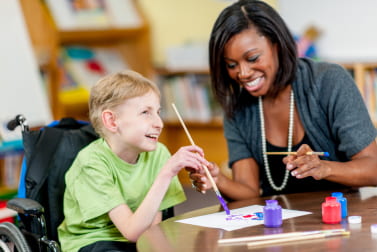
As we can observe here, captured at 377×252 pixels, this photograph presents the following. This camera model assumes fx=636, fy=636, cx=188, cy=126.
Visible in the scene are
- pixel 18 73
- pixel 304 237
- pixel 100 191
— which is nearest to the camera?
pixel 304 237

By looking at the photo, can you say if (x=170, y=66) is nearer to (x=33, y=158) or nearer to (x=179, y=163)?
(x=33, y=158)

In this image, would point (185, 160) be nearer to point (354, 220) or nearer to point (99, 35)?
point (354, 220)

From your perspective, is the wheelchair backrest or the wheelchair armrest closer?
the wheelchair armrest

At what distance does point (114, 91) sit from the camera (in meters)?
1.96

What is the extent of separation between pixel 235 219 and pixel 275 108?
0.64 metres

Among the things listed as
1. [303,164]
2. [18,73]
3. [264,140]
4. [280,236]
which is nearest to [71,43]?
[18,73]

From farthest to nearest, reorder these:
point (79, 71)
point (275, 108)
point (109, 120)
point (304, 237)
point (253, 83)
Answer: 1. point (79, 71)
2. point (275, 108)
3. point (253, 83)
4. point (109, 120)
5. point (304, 237)

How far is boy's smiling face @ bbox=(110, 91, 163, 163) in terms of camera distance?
193 cm

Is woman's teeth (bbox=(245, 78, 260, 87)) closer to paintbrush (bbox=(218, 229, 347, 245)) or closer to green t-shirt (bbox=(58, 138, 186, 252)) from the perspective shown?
green t-shirt (bbox=(58, 138, 186, 252))

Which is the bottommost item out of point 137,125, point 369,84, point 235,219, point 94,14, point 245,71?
point 369,84

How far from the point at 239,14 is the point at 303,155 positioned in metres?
0.59

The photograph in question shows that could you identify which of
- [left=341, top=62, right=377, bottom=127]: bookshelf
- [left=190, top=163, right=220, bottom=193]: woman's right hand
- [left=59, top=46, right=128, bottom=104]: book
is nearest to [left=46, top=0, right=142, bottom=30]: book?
[left=59, top=46, right=128, bottom=104]: book

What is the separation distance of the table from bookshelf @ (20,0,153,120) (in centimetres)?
265

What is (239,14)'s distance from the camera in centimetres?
211
